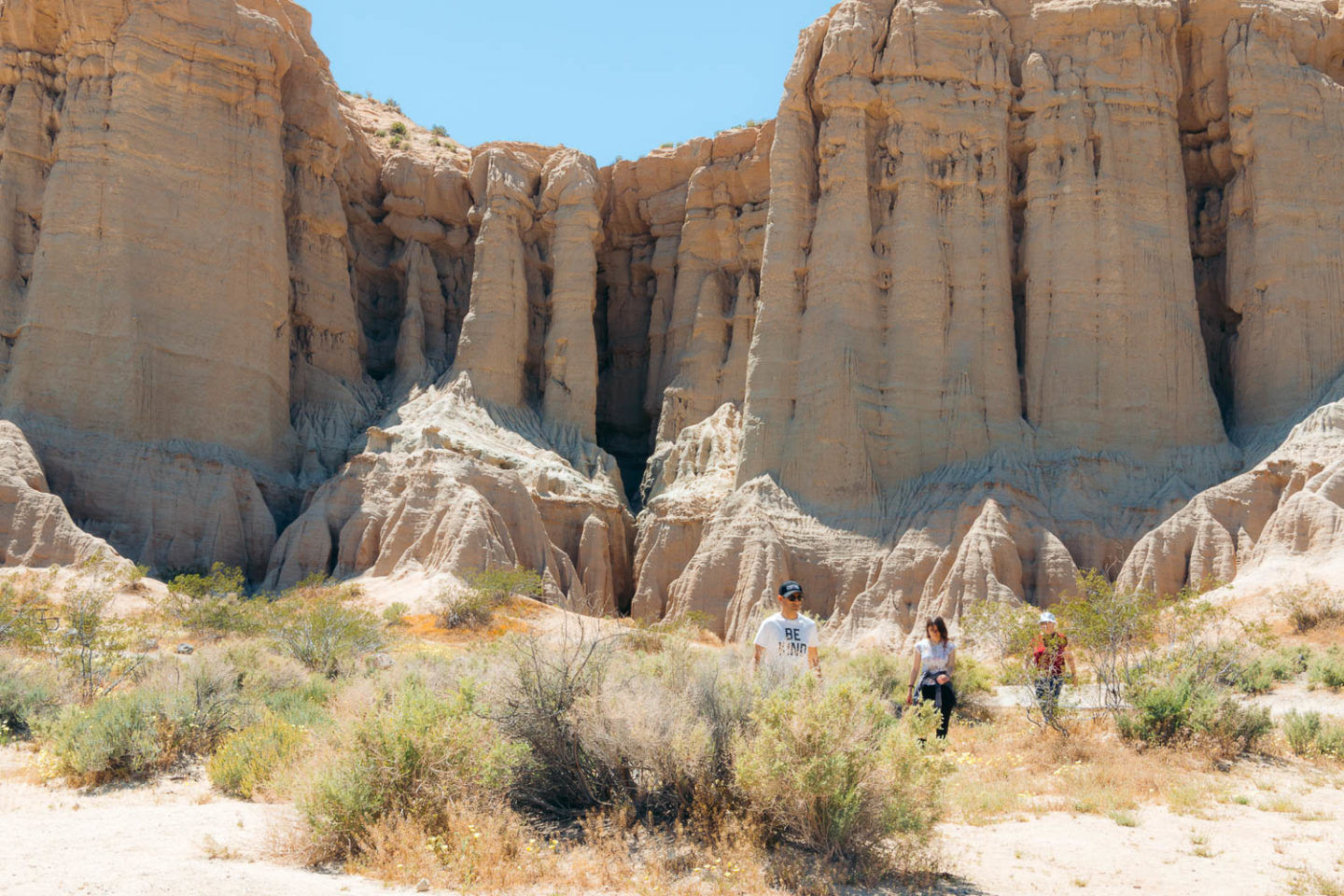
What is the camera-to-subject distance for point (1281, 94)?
3303 centimetres

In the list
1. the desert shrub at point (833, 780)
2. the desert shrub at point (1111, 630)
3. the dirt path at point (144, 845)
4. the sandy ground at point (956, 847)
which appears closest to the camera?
the dirt path at point (144, 845)

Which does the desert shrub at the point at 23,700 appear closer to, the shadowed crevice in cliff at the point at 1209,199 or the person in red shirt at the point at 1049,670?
A: the person in red shirt at the point at 1049,670

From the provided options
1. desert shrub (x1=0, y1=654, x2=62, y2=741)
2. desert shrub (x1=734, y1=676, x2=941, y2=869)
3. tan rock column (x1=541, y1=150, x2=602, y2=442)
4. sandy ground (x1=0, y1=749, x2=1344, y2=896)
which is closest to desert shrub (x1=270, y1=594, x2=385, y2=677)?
desert shrub (x1=0, y1=654, x2=62, y2=741)

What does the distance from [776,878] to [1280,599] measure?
1944 cm

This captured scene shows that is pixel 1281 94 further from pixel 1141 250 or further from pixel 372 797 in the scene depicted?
pixel 372 797

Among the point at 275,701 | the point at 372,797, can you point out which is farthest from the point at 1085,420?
the point at 372,797

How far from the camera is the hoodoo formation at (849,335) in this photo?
31.3 metres

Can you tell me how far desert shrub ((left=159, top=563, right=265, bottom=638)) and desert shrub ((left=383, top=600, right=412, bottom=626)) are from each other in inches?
120

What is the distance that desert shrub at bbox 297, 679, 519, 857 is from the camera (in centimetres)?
850

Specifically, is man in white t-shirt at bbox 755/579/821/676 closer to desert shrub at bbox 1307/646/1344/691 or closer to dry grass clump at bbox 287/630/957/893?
dry grass clump at bbox 287/630/957/893

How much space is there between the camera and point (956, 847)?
928 cm

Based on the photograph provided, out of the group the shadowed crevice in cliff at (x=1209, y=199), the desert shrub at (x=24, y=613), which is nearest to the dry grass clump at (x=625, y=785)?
the desert shrub at (x=24, y=613)

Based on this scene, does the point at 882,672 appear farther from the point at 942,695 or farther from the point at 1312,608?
the point at 1312,608

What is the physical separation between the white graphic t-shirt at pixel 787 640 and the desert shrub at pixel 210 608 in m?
17.6
